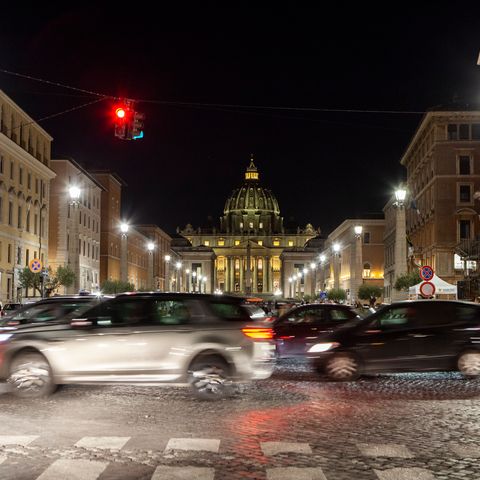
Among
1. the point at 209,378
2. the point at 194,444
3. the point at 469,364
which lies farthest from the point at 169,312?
the point at 469,364

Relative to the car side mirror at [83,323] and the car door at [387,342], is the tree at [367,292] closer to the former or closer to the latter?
the car door at [387,342]

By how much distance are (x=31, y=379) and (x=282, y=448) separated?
5.38 metres

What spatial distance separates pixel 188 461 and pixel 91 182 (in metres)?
76.5

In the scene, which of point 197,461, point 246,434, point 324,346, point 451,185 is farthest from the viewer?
point 451,185

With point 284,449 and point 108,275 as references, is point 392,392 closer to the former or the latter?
point 284,449

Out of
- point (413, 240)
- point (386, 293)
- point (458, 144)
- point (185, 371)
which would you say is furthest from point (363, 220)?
point (185, 371)

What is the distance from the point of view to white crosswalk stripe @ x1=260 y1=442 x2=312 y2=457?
8.19 m

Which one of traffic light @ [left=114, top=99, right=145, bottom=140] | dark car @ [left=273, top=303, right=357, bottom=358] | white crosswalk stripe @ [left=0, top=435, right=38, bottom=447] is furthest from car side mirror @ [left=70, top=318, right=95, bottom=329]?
dark car @ [left=273, top=303, right=357, bottom=358]

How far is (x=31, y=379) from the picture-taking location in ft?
40.6

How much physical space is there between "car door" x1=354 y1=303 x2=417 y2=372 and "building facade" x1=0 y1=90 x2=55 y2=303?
1427 inches

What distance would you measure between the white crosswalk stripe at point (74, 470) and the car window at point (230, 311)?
5235mm

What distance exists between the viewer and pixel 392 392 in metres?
13.5

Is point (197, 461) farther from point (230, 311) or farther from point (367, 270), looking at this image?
point (367, 270)

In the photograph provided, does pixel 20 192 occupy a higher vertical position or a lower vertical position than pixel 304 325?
higher
